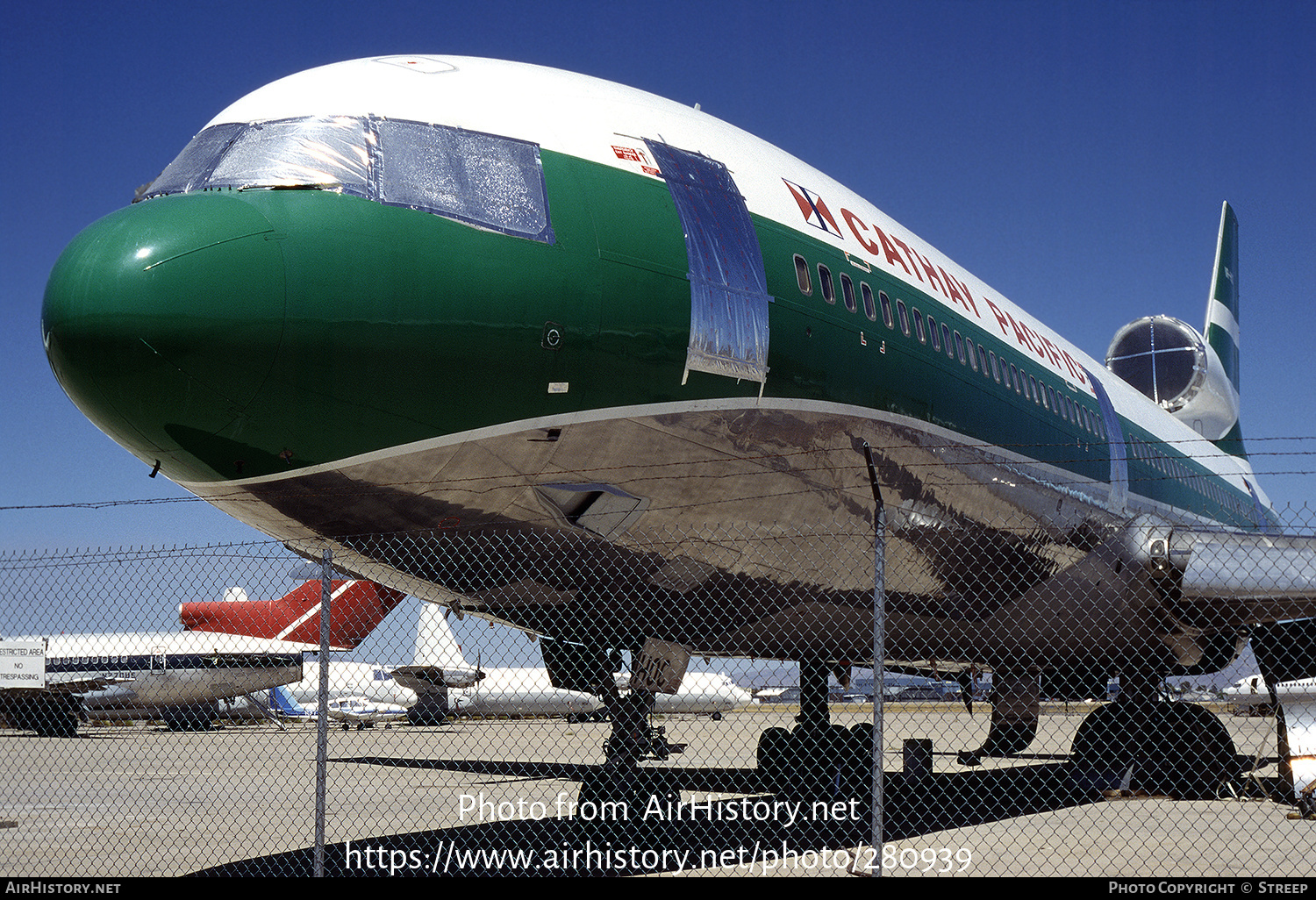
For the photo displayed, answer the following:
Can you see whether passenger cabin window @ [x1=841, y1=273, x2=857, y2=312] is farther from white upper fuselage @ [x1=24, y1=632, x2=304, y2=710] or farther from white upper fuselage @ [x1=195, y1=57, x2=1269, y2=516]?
white upper fuselage @ [x1=24, y1=632, x2=304, y2=710]

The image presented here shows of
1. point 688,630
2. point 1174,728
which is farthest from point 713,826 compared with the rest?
point 1174,728

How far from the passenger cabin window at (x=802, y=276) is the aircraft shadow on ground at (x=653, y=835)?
3948mm

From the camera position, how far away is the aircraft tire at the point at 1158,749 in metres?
14.8

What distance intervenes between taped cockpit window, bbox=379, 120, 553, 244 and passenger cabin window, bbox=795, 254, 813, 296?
221cm

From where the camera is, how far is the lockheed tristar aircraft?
606cm

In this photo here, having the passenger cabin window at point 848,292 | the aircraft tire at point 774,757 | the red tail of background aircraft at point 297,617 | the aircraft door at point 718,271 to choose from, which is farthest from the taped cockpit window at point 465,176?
the red tail of background aircraft at point 297,617

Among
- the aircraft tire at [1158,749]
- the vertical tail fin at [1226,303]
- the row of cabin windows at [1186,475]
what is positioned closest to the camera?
the aircraft tire at [1158,749]

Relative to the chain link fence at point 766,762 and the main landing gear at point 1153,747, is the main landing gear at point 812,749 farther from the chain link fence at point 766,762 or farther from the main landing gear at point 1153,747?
the main landing gear at point 1153,747

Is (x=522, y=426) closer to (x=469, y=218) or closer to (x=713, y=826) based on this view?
(x=469, y=218)

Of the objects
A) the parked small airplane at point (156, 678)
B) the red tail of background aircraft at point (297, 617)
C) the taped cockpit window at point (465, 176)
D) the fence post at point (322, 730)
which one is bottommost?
the parked small airplane at point (156, 678)

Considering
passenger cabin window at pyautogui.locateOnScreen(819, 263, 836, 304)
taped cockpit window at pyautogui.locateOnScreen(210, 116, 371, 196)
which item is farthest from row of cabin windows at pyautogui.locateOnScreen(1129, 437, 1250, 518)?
taped cockpit window at pyautogui.locateOnScreen(210, 116, 371, 196)

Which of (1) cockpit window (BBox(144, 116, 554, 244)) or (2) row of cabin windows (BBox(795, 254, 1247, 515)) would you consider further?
(2) row of cabin windows (BBox(795, 254, 1247, 515))

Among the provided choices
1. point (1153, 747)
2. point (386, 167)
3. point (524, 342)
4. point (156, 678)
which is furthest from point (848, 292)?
point (156, 678)

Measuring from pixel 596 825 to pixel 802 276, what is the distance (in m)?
5.08
